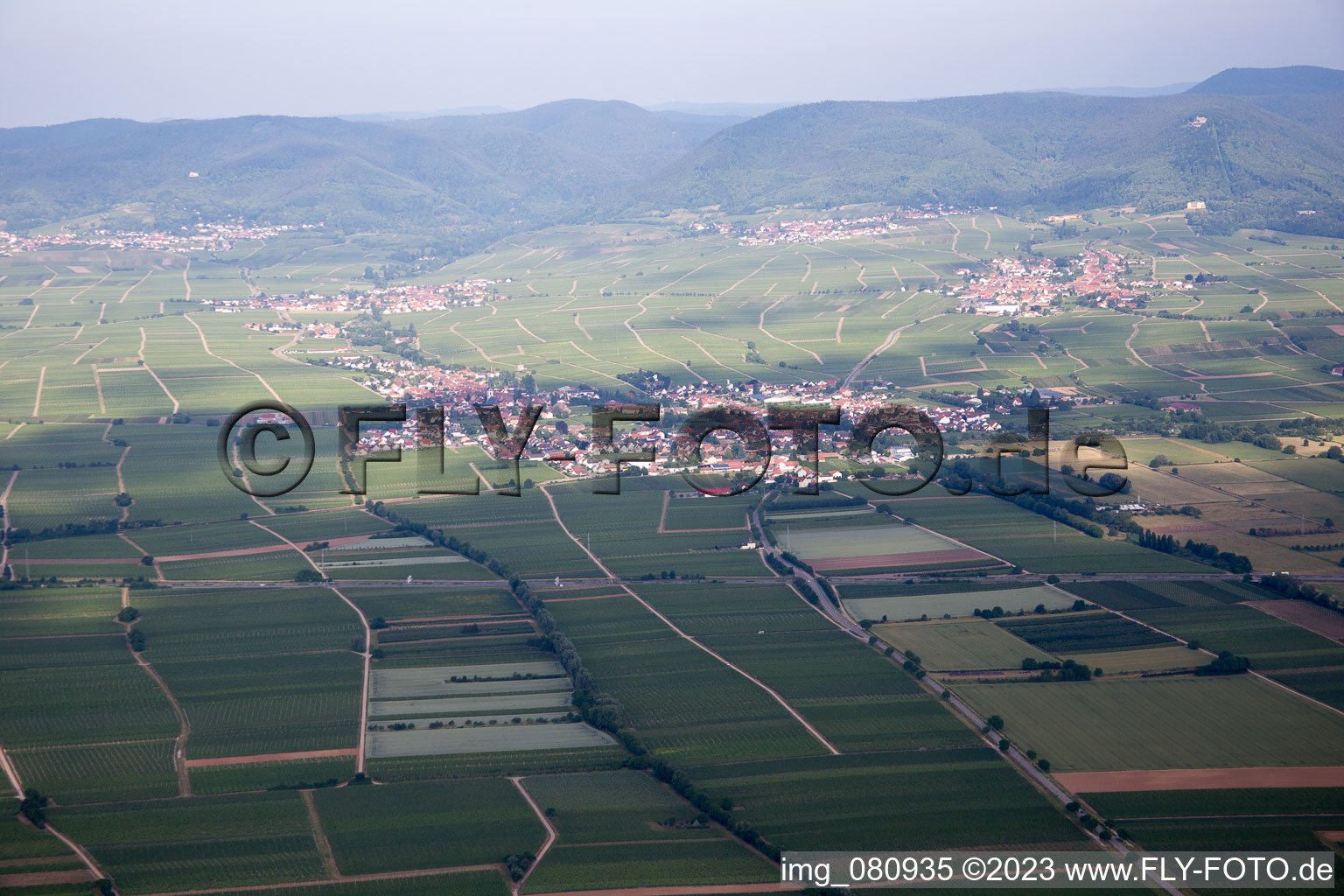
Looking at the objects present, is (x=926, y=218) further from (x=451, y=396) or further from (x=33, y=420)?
(x=33, y=420)

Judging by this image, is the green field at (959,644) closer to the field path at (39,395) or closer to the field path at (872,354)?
the field path at (872,354)

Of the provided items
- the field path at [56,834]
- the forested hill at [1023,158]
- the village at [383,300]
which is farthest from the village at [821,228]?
the field path at [56,834]

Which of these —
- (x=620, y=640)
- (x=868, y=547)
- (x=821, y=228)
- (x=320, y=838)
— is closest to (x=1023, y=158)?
(x=821, y=228)

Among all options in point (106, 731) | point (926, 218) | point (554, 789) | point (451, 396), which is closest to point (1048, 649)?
point (554, 789)

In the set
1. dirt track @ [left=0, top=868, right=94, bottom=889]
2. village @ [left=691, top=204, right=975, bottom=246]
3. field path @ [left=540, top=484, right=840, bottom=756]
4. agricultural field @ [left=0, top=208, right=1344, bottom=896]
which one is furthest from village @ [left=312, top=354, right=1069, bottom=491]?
village @ [left=691, top=204, right=975, bottom=246]

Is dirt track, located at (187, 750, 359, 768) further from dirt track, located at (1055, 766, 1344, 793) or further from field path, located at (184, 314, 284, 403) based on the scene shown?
field path, located at (184, 314, 284, 403)

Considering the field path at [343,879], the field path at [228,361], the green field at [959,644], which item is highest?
the field path at [228,361]
